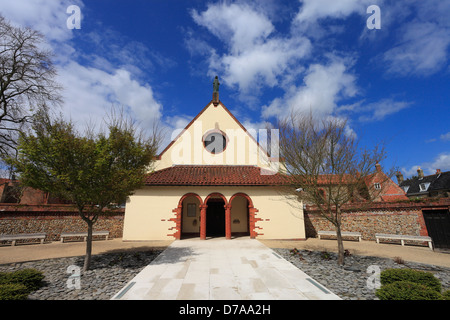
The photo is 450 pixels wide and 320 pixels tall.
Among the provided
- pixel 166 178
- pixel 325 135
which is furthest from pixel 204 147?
pixel 325 135

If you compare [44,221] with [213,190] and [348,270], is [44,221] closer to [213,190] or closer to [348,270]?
[213,190]

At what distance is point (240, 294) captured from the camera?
5609 mm

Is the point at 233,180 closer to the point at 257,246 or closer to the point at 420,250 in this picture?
the point at 257,246

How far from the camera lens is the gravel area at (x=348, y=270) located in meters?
6.07

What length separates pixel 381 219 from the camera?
45.7ft

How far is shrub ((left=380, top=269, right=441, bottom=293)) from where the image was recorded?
5406 millimetres

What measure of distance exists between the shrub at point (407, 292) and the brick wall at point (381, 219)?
1024cm

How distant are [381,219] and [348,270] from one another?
8.45m

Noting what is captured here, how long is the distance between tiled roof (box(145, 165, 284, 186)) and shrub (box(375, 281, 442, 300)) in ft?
27.4

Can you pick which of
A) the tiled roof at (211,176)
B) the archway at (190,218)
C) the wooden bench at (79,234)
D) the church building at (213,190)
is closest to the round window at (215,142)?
the church building at (213,190)

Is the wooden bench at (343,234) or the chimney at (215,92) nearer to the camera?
the wooden bench at (343,234)

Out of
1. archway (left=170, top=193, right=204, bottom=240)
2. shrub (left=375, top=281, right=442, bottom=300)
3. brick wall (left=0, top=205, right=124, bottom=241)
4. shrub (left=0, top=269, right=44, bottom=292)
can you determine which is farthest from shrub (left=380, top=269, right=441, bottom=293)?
brick wall (left=0, top=205, right=124, bottom=241)

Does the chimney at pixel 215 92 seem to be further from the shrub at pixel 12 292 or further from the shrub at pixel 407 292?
the shrub at pixel 407 292
